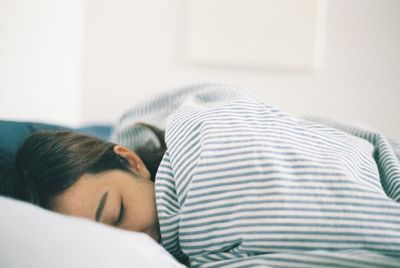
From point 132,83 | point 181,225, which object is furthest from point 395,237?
point 132,83

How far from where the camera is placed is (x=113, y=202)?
21.7 inches

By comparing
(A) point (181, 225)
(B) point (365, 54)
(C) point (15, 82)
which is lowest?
(A) point (181, 225)

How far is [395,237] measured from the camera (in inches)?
17.9

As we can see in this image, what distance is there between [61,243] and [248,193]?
9.6 inches

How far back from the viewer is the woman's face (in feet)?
1.76

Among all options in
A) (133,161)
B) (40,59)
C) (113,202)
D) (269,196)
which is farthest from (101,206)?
(40,59)

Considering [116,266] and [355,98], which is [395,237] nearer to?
[116,266]

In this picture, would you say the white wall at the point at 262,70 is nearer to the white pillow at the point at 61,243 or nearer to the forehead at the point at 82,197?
the forehead at the point at 82,197

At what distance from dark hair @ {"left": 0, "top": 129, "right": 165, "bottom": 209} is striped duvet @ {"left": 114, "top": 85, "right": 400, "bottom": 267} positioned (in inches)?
4.5

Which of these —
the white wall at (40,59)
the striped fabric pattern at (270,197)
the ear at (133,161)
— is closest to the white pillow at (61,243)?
the striped fabric pattern at (270,197)

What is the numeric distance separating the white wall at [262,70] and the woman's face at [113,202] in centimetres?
95

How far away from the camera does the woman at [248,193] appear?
459mm

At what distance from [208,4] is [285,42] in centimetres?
33

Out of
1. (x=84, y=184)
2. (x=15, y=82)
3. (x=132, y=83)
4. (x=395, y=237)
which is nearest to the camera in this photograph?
(x=395, y=237)
